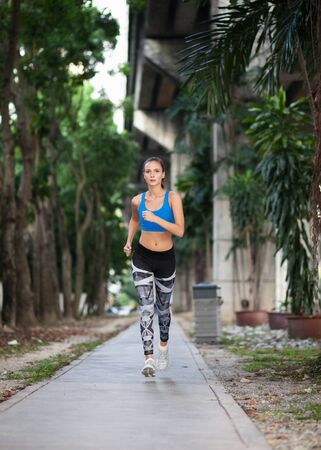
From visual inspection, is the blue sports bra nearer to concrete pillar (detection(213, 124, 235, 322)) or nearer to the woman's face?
the woman's face

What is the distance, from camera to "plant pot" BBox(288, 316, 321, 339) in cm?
1648

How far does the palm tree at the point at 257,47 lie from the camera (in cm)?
965

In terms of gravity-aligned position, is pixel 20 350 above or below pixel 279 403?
below

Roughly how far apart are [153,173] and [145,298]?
4.12ft

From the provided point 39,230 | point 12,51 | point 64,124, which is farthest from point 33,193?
point 64,124

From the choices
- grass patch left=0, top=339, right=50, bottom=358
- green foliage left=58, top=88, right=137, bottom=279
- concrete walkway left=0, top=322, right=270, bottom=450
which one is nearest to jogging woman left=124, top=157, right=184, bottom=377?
concrete walkway left=0, top=322, right=270, bottom=450

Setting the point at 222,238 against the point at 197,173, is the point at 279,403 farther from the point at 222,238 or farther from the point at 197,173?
the point at 197,173

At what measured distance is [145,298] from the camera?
8883 mm

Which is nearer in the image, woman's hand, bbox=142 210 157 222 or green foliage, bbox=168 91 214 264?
woman's hand, bbox=142 210 157 222

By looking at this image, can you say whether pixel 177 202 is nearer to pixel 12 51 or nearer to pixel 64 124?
pixel 12 51

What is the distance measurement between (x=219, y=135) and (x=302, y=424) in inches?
1026

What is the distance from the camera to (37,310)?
28703 mm

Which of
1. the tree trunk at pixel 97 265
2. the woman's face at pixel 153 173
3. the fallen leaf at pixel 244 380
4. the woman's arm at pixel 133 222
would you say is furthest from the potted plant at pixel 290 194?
the tree trunk at pixel 97 265

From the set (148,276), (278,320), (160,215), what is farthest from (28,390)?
(278,320)
